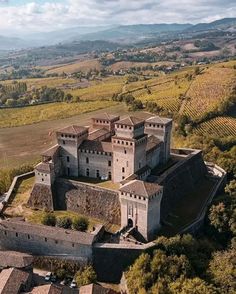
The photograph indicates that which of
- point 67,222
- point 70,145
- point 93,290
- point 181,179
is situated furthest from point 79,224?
point 181,179

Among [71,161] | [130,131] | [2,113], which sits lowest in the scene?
[2,113]

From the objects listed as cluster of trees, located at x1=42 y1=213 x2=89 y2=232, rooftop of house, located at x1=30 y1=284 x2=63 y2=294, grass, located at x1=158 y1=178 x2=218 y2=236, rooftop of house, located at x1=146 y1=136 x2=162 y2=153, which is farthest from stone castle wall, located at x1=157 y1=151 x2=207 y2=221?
rooftop of house, located at x1=30 y1=284 x2=63 y2=294

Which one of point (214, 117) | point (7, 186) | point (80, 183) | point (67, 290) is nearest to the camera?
point (67, 290)

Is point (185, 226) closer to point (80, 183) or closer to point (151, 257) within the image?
point (151, 257)

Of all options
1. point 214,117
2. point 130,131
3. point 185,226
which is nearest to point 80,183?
point 130,131

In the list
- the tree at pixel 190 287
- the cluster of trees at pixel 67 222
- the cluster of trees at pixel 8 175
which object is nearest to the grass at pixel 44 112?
the cluster of trees at pixel 8 175

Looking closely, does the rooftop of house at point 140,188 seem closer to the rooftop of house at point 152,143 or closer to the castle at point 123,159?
the castle at point 123,159
